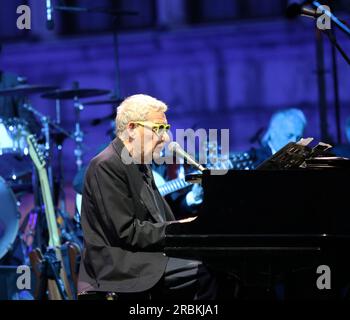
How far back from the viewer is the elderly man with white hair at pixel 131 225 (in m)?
5.08

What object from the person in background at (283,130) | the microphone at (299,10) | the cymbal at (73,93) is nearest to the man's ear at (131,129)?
the microphone at (299,10)

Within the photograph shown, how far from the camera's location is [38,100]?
12961mm

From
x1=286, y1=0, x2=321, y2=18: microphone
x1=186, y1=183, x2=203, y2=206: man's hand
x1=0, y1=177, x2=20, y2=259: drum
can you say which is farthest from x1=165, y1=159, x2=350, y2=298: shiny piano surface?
x1=0, y1=177, x2=20, y2=259: drum

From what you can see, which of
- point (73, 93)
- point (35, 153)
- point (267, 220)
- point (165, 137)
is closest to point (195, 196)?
point (35, 153)

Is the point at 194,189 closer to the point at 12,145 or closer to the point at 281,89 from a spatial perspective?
the point at 12,145

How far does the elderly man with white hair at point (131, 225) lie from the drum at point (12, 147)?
2.50 m

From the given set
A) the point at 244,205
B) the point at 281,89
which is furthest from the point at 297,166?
the point at 281,89

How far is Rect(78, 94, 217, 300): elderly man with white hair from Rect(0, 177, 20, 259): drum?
7.63 ft

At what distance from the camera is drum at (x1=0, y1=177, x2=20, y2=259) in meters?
7.47

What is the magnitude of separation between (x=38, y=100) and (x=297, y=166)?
8339 millimetres

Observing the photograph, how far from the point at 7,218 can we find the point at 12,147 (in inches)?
24.9

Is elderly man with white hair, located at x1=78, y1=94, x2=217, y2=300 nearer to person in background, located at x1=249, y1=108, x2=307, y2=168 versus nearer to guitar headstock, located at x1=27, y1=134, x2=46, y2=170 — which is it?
guitar headstock, located at x1=27, y1=134, x2=46, y2=170

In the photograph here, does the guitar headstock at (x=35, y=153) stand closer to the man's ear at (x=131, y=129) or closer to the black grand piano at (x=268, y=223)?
the man's ear at (x=131, y=129)
